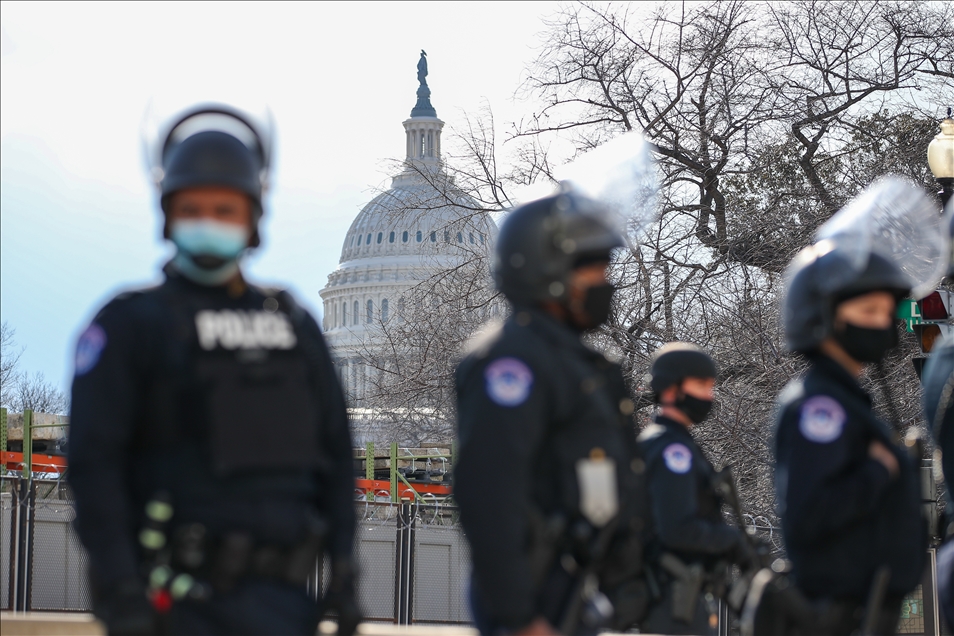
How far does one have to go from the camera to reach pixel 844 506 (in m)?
3.88

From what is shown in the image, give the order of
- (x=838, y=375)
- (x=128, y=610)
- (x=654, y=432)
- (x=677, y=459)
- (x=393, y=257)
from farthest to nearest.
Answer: (x=393, y=257)
(x=654, y=432)
(x=677, y=459)
(x=838, y=375)
(x=128, y=610)

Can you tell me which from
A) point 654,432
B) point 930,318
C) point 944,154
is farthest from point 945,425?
point 944,154

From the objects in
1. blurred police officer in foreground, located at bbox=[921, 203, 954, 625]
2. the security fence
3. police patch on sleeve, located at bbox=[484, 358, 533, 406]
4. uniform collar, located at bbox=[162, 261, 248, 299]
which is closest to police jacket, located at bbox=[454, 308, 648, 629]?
police patch on sleeve, located at bbox=[484, 358, 533, 406]

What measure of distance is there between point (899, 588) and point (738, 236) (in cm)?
1401

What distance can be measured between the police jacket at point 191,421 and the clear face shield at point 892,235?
1.66 m

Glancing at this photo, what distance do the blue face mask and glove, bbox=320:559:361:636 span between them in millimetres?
787

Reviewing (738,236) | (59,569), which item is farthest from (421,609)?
(738,236)

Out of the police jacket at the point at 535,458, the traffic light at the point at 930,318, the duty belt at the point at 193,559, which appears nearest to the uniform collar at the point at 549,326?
the police jacket at the point at 535,458

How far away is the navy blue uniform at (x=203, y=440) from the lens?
11.0ft

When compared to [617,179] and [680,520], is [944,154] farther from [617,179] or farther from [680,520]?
[617,179]

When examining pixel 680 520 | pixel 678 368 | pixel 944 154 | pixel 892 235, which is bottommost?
pixel 680 520

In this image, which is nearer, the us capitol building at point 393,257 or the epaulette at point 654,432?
the epaulette at point 654,432

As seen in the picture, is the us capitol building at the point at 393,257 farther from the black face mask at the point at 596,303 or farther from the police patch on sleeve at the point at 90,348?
the police patch on sleeve at the point at 90,348

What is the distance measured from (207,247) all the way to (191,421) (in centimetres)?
43
